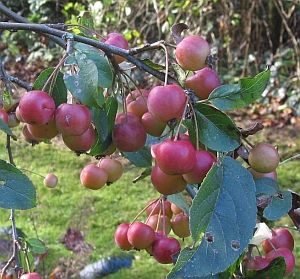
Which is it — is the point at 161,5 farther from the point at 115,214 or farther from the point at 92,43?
the point at 92,43

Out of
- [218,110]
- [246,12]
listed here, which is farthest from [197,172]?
[246,12]

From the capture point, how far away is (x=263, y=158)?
67cm

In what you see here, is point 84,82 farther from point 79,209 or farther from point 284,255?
point 79,209

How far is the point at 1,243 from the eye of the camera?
2.76 meters

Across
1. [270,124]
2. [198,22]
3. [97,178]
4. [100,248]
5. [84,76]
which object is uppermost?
[84,76]

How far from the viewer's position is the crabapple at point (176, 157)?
1.92 feet

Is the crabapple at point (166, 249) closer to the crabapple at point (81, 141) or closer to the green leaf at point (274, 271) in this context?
the green leaf at point (274, 271)

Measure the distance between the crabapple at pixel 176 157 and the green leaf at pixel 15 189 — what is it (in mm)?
227

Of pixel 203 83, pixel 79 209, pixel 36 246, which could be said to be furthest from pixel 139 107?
pixel 79 209

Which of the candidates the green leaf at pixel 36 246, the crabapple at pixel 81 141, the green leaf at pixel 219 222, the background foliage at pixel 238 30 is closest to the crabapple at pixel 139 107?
the crabapple at pixel 81 141

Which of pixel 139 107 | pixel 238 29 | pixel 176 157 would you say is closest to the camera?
pixel 176 157

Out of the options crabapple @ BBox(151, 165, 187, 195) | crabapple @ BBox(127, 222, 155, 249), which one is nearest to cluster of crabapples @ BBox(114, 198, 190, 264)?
crabapple @ BBox(127, 222, 155, 249)

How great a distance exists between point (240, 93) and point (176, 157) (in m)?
0.15

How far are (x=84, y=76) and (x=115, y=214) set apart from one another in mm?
2676
